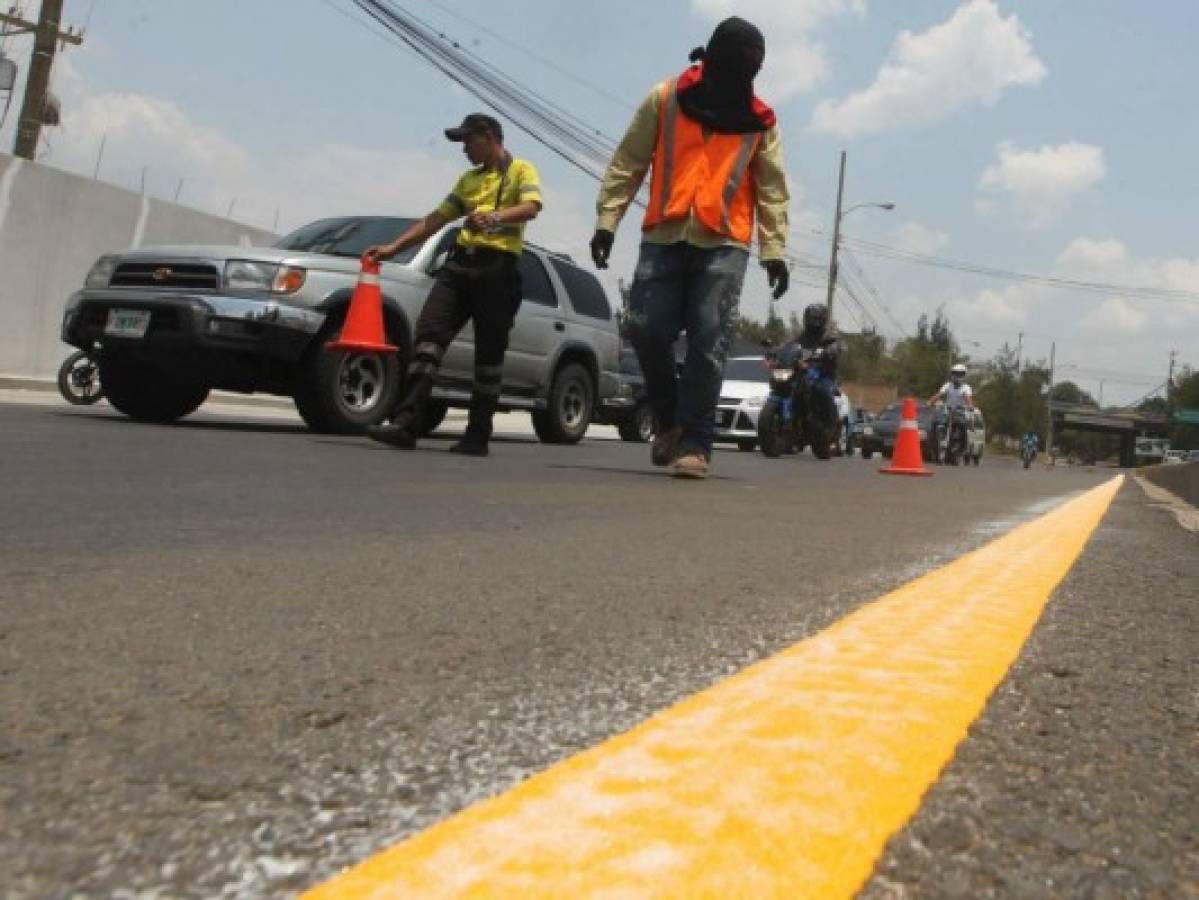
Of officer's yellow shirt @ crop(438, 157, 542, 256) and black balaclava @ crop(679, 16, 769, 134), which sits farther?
officer's yellow shirt @ crop(438, 157, 542, 256)

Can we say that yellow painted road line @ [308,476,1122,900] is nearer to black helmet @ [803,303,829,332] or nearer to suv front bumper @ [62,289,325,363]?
suv front bumper @ [62,289,325,363]

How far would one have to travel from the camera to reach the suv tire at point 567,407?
1023 centimetres

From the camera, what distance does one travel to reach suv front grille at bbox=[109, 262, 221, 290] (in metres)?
7.46

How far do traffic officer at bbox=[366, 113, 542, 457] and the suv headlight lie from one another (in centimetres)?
124

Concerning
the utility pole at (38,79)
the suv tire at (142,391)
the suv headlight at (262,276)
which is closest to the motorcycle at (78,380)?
the suv tire at (142,391)

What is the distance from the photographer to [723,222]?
5.98 meters

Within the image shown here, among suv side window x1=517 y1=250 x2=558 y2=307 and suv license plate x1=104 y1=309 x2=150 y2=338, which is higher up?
suv side window x1=517 y1=250 x2=558 y2=307

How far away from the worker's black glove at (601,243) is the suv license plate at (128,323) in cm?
298

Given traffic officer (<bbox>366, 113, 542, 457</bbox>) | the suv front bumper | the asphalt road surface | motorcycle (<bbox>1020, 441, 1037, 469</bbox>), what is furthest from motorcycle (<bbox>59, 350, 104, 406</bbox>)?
motorcycle (<bbox>1020, 441, 1037, 469</bbox>)

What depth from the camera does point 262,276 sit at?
7477 millimetres

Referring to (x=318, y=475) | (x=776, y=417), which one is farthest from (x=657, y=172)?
(x=776, y=417)

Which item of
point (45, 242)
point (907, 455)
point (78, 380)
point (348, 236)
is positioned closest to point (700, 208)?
point (348, 236)

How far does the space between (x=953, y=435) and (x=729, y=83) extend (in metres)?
15.0

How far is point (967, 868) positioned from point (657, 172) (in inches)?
220
